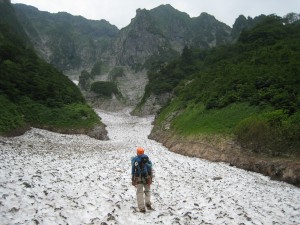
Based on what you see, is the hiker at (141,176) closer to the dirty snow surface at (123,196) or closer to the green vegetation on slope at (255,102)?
the dirty snow surface at (123,196)

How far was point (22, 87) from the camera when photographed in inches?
2203

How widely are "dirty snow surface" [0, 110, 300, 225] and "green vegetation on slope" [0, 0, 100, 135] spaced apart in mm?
20876

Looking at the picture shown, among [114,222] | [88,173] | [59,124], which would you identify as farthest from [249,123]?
[59,124]

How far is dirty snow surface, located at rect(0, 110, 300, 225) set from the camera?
44.8 ft

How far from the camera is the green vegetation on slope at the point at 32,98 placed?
149ft

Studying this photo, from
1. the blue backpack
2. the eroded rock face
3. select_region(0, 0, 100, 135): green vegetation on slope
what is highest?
select_region(0, 0, 100, 135): green vegetation on slope

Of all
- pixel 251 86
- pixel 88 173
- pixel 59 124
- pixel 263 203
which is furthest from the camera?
pixel 59 124

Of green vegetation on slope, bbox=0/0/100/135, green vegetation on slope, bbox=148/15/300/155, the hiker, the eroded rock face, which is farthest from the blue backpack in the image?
green vegetation on slope, bbox=0/0/100/135

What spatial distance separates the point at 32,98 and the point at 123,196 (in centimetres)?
4395

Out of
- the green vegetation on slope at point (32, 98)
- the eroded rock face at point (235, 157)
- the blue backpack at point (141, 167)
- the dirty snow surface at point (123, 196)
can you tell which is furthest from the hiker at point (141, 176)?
the green vegetation on slope at point (32, 98)

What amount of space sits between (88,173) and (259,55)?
162ft

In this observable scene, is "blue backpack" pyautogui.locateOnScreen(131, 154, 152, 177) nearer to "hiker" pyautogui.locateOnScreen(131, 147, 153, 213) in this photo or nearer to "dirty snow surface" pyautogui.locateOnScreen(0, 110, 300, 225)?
"hiker" pyautogui.locateOnScreen(131, 147, 153, 213)

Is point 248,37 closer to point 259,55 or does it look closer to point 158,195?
point 259,55

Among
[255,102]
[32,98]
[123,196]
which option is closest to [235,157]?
[255,102]
